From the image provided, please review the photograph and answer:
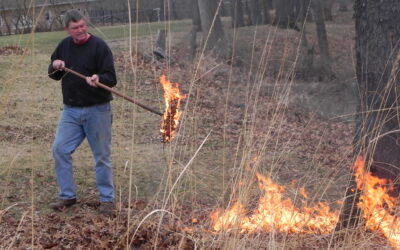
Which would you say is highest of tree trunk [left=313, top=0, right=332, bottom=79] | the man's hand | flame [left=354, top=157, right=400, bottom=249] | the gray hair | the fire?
the gray hair

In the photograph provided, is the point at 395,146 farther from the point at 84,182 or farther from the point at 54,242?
the point at 84,182

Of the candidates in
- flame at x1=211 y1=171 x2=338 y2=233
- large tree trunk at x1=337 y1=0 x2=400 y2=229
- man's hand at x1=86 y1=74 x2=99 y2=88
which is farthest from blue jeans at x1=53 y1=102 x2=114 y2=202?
large tree trunk at x1=337 y1=0 x2=400 y2=229

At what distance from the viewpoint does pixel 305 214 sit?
407 centimetres

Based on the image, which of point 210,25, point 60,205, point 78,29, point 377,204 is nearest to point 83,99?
point 78,29

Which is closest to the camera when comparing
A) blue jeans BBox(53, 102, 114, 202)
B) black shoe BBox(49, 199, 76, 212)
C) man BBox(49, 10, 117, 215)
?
man BBox(49, 10, 117, 215)

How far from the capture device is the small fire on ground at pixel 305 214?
3.78 m

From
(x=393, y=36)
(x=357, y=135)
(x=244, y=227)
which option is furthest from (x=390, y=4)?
(x=244, y=227)

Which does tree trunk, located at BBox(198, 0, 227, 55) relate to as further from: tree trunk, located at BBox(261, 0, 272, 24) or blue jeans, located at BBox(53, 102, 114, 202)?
blue jeans, located at BBox(53, 102, 114, 202)

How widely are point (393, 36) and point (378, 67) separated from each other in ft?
0.82

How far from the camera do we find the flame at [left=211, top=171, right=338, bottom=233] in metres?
3.69

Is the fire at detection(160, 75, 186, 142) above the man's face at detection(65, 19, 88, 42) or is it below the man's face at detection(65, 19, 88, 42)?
below

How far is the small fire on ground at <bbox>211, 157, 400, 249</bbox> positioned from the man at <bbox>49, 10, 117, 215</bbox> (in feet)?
5.74

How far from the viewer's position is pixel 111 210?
5668 millimetres

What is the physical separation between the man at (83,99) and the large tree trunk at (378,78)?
6.84 feet
